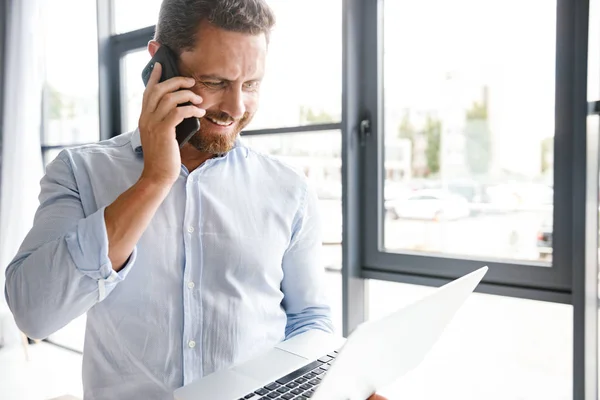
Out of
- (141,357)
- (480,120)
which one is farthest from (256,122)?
(141,357)

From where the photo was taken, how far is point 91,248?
80cm

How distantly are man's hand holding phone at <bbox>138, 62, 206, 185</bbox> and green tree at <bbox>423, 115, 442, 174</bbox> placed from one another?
1168mm

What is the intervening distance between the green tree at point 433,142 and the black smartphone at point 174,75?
3.79 feet

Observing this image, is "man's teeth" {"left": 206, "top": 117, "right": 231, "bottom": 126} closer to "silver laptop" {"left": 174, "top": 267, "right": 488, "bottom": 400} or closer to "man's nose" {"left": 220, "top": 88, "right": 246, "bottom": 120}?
"man's nose" {"left": 220, "top": 88, "right": 246, "bottom": 120}

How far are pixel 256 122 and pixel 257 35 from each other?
140 cm

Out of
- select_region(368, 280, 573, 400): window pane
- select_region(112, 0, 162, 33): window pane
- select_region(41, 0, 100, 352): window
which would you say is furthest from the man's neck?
select_region(41, 0, 100, 352): window

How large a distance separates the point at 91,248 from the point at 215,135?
1.17 ft

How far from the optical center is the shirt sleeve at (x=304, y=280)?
1136mm

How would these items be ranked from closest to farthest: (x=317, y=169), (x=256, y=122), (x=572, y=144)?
(x=572, y=144) → (x=317, y=169) → (x=256, y=122)

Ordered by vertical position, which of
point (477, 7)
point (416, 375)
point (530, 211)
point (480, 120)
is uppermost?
point (477, 7)

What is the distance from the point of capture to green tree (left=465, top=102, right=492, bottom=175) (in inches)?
68.6

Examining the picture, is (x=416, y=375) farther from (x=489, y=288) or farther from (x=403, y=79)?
(x=403, y=79)

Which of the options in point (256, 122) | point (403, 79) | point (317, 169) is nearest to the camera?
point (403, 79)

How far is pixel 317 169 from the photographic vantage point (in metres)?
2.19
